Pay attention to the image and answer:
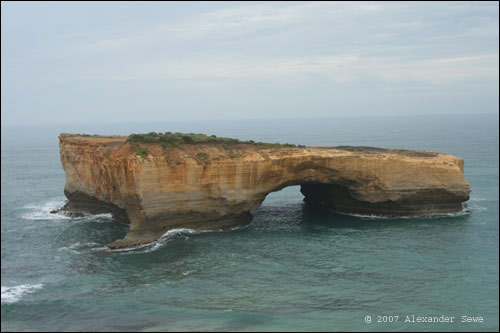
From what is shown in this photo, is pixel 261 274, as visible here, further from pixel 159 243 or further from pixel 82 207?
pixel 82 207

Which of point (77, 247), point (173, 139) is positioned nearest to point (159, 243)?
point (77, 247)

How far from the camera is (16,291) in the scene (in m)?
24.7

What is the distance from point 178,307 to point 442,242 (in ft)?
65.7

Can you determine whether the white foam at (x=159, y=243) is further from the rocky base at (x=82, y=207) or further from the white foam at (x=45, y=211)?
the white foam at (x=45, y=211)

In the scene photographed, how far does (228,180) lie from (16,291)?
17.4 m

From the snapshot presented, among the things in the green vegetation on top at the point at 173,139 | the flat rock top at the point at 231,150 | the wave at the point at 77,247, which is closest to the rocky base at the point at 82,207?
the flat rock top at the point at 231,150

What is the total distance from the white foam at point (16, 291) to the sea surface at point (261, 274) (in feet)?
0.18

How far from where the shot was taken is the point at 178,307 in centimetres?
2291

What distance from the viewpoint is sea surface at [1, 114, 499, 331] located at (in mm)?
21516

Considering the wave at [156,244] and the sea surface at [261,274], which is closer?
the sea surface at [261,274]

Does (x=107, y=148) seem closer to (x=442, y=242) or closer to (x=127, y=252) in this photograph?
(x=127, y=252)

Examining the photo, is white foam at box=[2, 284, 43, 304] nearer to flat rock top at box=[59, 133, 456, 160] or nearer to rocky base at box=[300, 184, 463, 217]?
flat rock top at box=[59, 133, 456, 160]

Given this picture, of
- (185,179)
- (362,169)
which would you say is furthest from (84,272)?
(362,169)

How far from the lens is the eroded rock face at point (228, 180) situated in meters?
34.1
